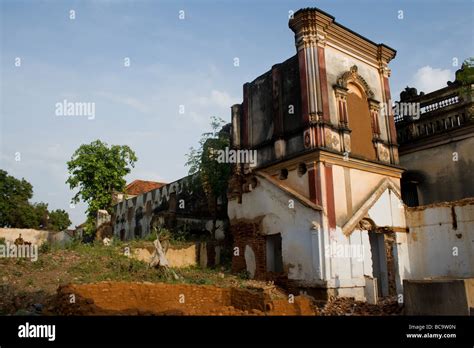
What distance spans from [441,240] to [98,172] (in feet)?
A: 69.9

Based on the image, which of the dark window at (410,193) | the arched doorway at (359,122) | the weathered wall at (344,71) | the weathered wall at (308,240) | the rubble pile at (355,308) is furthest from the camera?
the dark window at (410,193)

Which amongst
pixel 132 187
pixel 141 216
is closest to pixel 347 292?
pixel 141 216

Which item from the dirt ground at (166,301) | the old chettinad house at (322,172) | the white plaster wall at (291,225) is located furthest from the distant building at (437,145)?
the dirt ground at (166,301)

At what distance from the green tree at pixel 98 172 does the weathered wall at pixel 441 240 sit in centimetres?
1986

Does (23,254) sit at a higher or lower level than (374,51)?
lower

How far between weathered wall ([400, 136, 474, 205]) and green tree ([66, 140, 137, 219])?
19.2 meters

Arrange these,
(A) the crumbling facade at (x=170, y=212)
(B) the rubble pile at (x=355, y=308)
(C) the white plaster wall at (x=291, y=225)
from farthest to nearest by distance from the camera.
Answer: (A) the crumbling facade at (x=170, y=212) → (C) the white plaster wall at (x=291, y=225) → (B) the rubble pile at (x=355, y=308)

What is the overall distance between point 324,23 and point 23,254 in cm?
1291

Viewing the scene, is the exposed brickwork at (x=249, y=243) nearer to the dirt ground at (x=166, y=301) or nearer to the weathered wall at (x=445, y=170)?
the dirt ground at (x=166, y=301)

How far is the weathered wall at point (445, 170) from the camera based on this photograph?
15.2m

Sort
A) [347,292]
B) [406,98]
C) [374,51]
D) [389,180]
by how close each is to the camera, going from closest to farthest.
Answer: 1. [347,292]
2. [389,180]
3. [374,51]
4. [406,98]

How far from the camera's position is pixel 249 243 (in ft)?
48.6
